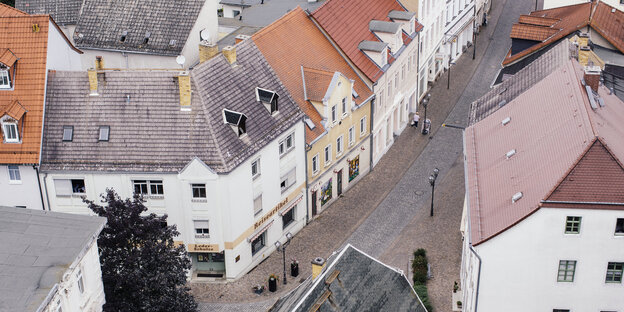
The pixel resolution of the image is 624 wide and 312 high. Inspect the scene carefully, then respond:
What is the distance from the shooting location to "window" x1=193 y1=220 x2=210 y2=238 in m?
61.3

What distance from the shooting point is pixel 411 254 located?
66.6 meters

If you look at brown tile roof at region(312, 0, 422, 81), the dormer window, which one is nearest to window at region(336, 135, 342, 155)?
brown tile roof at region(312, 0, 422, 81)

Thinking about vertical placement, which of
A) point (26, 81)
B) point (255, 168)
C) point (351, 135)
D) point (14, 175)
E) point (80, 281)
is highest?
point (26, 81)

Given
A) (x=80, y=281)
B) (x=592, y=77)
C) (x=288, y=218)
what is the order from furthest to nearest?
(x=288, y=218) < (x=592, y=77) < (x=80, y=281)

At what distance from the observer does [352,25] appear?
263 feet

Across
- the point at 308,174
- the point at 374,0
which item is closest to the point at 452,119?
the point at 374,0

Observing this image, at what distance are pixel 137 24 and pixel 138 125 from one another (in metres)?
20.4

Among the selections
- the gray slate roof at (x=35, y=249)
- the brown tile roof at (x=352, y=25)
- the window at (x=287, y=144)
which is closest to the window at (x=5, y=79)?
the gray slate roof at (x=35, y=249)

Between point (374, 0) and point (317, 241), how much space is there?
1092 inches

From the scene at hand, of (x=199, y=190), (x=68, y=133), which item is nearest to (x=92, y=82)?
(x=68, y=133)

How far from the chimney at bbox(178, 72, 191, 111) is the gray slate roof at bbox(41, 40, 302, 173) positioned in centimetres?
37

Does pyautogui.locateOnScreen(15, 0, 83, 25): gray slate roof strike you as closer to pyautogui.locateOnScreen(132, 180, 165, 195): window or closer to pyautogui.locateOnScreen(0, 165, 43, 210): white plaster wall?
pyautogui.locateOnScreen(0, 165, 43, 210): white plaster wall

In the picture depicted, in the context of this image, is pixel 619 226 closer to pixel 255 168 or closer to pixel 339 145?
pixel 255 168

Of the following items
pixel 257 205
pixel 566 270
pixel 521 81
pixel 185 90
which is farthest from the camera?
pixel 521 81
